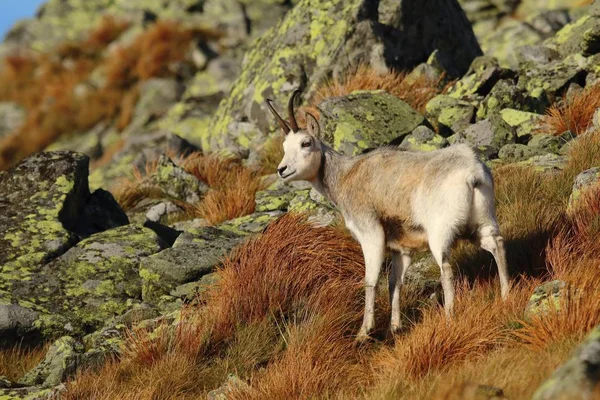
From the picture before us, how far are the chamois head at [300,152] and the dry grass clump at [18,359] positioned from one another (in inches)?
147

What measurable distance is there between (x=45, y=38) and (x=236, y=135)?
21208 mm

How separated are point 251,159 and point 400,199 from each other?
330 inches

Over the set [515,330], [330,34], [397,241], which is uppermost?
[330,34]

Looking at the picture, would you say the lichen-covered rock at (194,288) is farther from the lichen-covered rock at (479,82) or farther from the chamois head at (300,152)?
the lichen-covered rock at (479,82)

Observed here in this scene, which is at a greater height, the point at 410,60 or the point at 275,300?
the point at 410,60

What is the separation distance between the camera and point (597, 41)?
15617 mm

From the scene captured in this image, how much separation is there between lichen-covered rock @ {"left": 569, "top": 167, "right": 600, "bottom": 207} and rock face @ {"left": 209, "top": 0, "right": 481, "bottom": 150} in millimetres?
7722

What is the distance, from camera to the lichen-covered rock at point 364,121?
13.4 meters

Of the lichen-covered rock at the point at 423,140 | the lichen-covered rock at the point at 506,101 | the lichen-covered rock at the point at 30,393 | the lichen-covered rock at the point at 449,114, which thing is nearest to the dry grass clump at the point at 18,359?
the lichen-covered rock at the point at 30,393

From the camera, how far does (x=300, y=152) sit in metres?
9.96

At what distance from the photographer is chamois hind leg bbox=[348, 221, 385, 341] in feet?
29.6

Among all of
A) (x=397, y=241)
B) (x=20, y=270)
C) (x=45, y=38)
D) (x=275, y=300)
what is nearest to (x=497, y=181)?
(x=397, y=241)

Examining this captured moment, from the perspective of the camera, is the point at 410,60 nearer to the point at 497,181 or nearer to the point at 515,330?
the point at 497,181

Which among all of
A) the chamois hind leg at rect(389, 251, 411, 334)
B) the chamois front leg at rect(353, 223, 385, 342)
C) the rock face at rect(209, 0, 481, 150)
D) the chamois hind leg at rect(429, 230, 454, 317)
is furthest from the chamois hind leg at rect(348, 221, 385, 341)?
the rock face at rect(209, 0, 481, 150)
